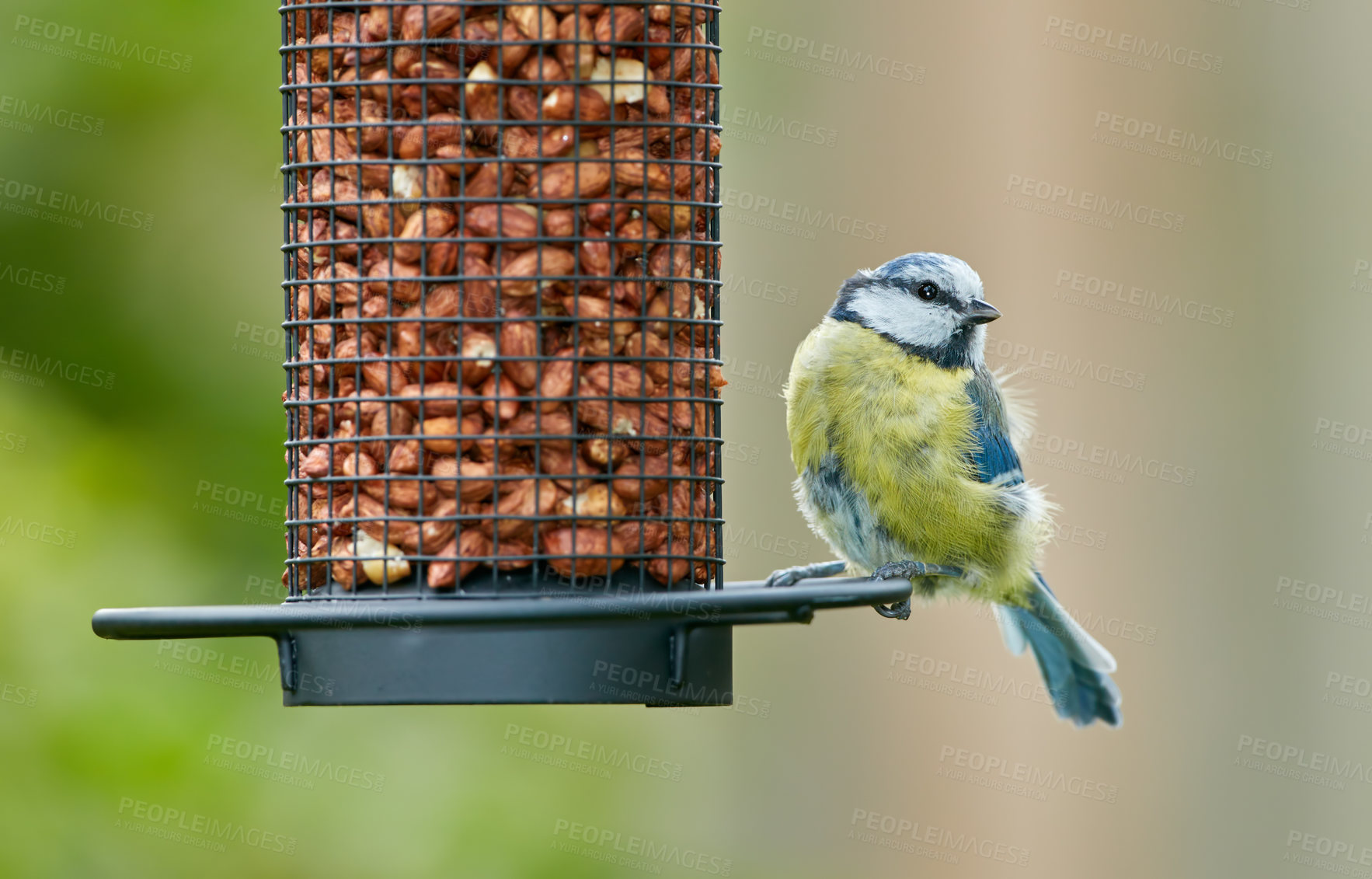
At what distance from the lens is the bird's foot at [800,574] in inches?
187

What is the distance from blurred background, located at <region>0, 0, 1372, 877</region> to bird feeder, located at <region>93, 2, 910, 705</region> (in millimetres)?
1412

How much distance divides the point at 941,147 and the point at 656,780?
3815 millimetres

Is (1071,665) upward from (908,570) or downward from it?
downward

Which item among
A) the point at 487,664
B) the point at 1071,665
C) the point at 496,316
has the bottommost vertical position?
the point at 1071,665

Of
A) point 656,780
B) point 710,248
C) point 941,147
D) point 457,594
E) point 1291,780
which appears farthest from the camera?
point 941,147

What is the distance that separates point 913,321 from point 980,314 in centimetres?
24

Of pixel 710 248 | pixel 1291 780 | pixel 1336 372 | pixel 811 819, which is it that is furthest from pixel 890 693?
pixel 710 248

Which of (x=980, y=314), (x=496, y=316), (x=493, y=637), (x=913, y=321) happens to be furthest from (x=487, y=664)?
(x=980, y=314)

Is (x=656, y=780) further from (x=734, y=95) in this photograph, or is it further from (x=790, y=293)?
(x=734, y=95)

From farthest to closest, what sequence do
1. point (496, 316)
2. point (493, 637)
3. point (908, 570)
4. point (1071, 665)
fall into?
point (1071, 665) < point (908, 570) < point (496, 316) < point (493, 637)

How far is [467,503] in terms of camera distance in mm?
3822

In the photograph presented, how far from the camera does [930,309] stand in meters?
5.42

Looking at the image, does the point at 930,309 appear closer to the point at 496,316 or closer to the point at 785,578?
the point at 785,578

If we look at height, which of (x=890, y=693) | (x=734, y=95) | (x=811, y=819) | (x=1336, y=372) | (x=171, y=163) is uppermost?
(x=734, y=95)
